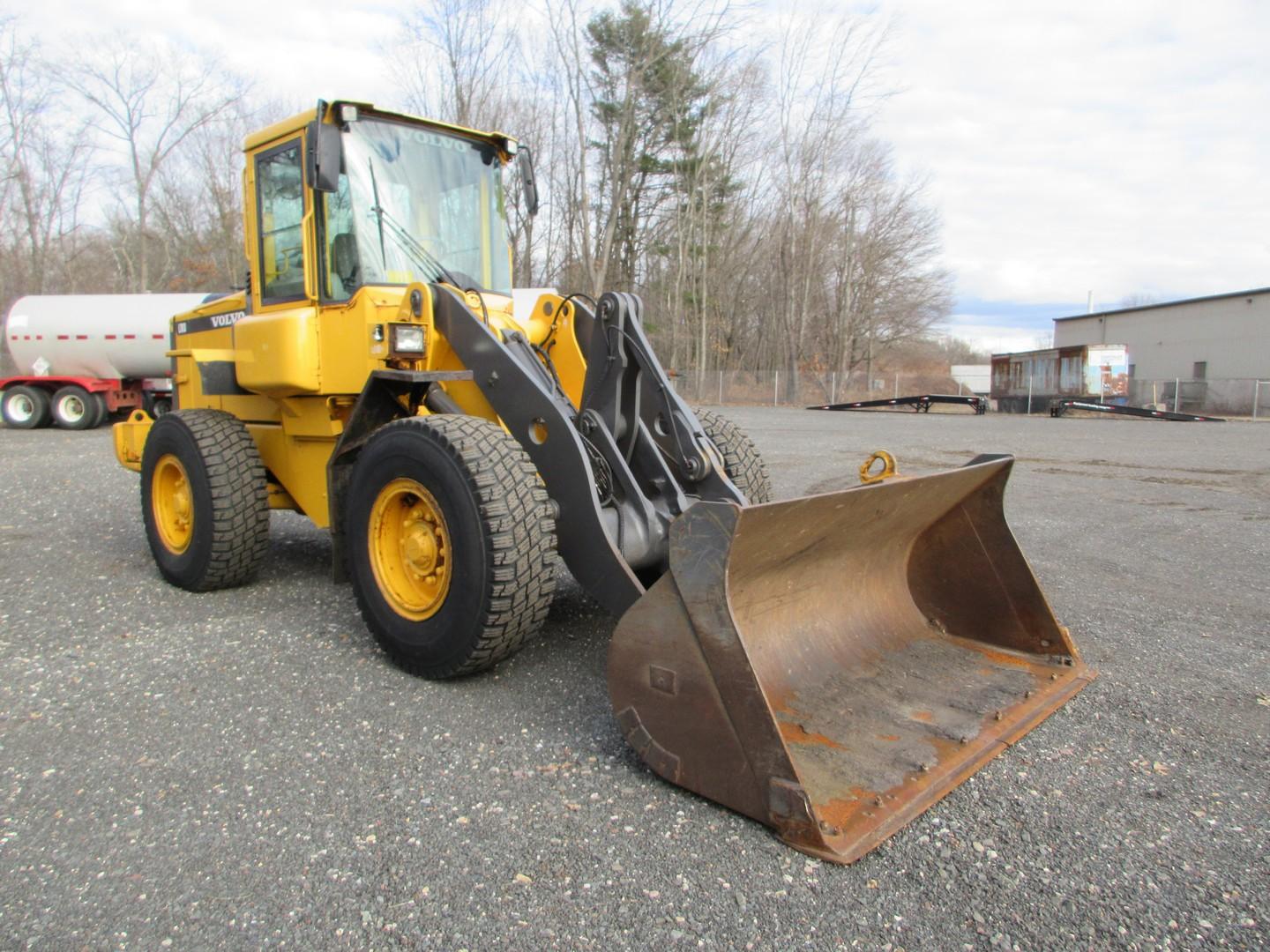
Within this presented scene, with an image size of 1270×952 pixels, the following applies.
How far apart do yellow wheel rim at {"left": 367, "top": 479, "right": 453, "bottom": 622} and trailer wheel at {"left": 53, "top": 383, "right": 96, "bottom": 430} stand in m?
17.6

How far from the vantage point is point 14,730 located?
3.20m

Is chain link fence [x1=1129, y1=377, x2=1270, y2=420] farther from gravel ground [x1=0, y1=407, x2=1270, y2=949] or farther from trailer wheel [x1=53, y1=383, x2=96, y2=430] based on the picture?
trailer wheel [x1=53, y1=383, x2=96, y2=430]

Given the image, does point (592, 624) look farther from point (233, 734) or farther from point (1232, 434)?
point (1232, 434)

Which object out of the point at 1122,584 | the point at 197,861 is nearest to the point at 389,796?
the point at 197,861

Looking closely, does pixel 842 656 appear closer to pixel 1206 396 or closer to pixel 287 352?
pixel 287 352

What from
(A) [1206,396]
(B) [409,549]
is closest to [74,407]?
(B) [409,549]

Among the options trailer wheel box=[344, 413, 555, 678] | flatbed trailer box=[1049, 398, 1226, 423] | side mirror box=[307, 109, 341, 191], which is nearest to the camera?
trailer wheel box=[344, 413, 555, 678]

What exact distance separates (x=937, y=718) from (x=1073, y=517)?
5516 mm

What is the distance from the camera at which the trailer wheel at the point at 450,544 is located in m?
3.26

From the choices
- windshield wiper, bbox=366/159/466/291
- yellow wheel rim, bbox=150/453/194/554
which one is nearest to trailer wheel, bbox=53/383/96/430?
yellow wheel rim, bbox=150/453/194/554

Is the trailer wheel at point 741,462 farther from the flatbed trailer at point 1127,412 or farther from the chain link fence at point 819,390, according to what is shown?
the chain link fence at point 819,390

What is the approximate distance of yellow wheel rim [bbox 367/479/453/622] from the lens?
3.59 m

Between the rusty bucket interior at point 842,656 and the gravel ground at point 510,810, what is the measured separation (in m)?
0.12

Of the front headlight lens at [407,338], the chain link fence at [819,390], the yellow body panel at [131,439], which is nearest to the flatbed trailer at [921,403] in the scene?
the chain link fence at [819,390]
